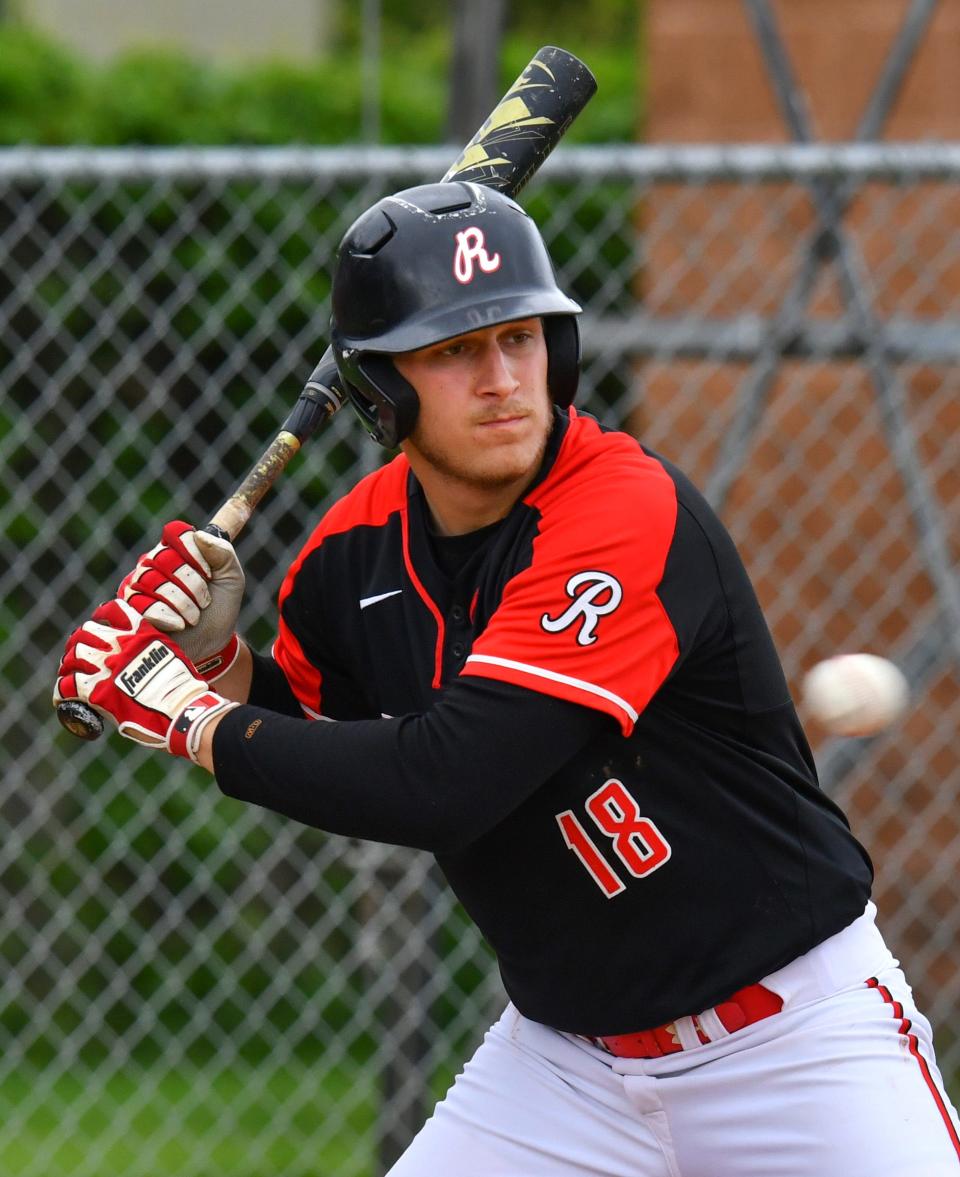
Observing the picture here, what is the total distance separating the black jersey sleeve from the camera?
7.14 ft

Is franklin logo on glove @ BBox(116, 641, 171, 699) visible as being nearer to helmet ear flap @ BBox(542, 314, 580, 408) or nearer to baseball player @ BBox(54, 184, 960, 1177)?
baseball player @ BBox(54, 184, 960, 1177)

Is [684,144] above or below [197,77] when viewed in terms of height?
above

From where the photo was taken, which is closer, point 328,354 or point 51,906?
point 328,354

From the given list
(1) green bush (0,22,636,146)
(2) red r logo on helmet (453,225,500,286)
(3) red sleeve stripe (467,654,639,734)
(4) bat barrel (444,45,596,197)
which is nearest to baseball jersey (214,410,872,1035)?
(3) red sleeve stripe (467,654,639,734)

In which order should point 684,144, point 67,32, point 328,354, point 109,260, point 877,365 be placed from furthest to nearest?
point 67,32, point 684,144, point 109,260, point 877,365, point 328,354

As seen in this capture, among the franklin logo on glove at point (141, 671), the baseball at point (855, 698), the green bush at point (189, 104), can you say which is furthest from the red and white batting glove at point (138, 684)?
the green bush at point (189, 104)

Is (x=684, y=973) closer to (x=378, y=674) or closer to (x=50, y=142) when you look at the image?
(x=378, y=674)

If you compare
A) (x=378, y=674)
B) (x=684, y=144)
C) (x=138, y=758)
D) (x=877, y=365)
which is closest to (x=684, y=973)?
(x=378, y=674)

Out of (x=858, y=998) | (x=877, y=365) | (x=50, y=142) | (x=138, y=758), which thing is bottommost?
(x=138, y=758)

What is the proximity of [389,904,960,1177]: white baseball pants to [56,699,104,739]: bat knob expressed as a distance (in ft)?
2.53

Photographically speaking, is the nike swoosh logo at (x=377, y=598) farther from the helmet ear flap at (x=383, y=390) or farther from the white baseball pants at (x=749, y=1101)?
the white baseball pants at (x=749, y=1101)

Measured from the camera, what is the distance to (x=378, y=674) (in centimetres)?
259

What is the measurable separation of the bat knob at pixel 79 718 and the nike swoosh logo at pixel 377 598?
0.42 metres

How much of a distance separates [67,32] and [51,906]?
608 centimetres
